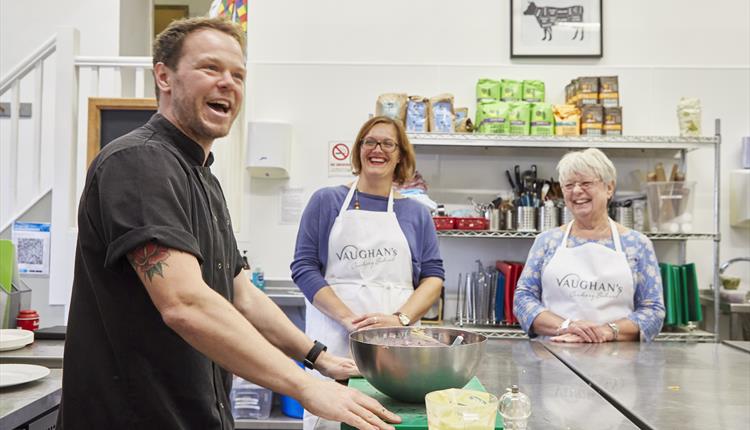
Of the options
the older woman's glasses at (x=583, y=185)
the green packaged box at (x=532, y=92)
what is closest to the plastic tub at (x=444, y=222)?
the green packaged box at (x=532, y=92)

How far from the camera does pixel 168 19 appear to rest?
23.4 ft

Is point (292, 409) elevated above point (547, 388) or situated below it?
below

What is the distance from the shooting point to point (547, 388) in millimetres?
1478

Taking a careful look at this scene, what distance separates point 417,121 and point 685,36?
1952 mm

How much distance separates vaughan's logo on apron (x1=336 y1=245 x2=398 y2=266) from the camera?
241 centimetres

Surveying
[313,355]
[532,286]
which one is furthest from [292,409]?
[313,355]

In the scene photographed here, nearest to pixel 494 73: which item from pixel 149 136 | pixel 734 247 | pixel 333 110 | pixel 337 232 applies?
pixel 333 110

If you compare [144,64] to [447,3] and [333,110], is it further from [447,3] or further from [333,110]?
[447,3]

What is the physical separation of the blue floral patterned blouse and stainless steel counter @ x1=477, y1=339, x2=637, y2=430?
332 millimetres

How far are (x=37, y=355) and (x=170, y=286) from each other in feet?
3.81

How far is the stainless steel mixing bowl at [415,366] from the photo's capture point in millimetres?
1123

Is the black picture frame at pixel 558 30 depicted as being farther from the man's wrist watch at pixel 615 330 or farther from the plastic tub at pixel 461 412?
the plastic tub at pixel 461 412

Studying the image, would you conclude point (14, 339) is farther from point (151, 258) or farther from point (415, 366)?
point (415, 366)

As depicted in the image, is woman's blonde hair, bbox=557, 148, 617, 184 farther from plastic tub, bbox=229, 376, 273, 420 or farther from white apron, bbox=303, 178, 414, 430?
plastic tub, bbox=229, 376, 273, 420
